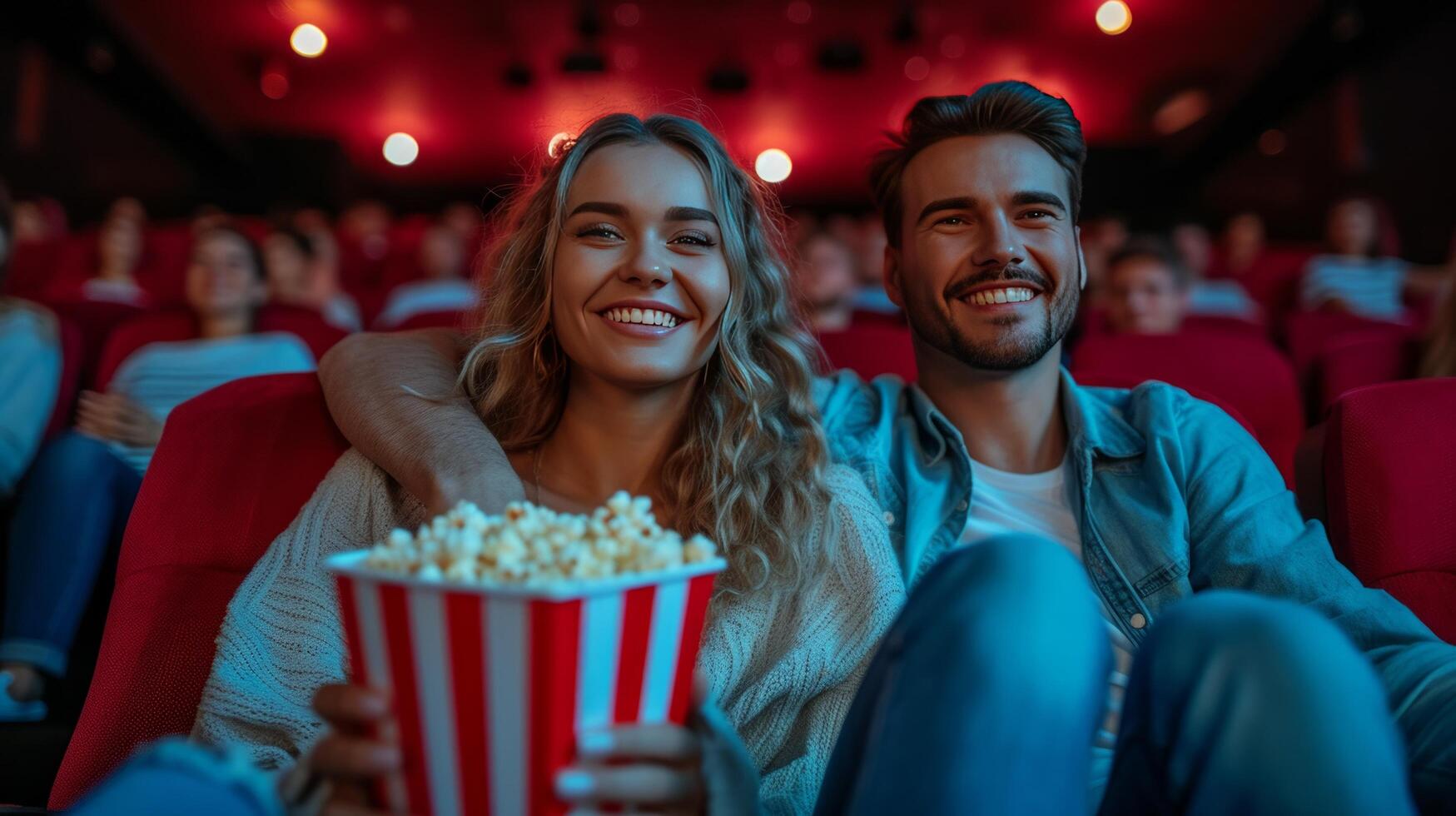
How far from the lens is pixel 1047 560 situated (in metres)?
0.79

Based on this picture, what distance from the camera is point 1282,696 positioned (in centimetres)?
72

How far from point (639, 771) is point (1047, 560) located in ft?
1.09

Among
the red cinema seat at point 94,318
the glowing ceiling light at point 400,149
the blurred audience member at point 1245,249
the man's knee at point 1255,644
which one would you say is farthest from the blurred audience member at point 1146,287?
the glowing ceiling light at point 400,149

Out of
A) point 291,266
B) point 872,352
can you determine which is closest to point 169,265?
point 291,266

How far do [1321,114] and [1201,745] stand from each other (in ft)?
25.4

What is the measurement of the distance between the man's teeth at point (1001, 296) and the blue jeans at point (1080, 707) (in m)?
0.59

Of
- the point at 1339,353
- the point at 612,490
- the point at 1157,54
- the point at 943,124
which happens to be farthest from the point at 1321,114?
the point at 612,490

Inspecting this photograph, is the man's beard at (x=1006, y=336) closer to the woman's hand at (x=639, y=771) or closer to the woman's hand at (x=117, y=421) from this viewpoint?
the woman's hand at (x=639, y=771)

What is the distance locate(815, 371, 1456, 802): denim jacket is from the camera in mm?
1126

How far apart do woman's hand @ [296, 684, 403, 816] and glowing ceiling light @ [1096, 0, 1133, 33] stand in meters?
7.08

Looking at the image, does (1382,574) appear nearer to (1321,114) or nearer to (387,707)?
(387,707)

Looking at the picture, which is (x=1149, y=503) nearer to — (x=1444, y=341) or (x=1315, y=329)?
(x=1444, y=341)

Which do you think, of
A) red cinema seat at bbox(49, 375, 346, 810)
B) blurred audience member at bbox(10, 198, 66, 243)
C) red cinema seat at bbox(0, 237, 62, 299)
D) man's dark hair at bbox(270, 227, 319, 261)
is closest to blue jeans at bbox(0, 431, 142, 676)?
red cinema seat at bbox(49, 375, 346, 810)

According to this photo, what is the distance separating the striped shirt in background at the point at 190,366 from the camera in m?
2.28
